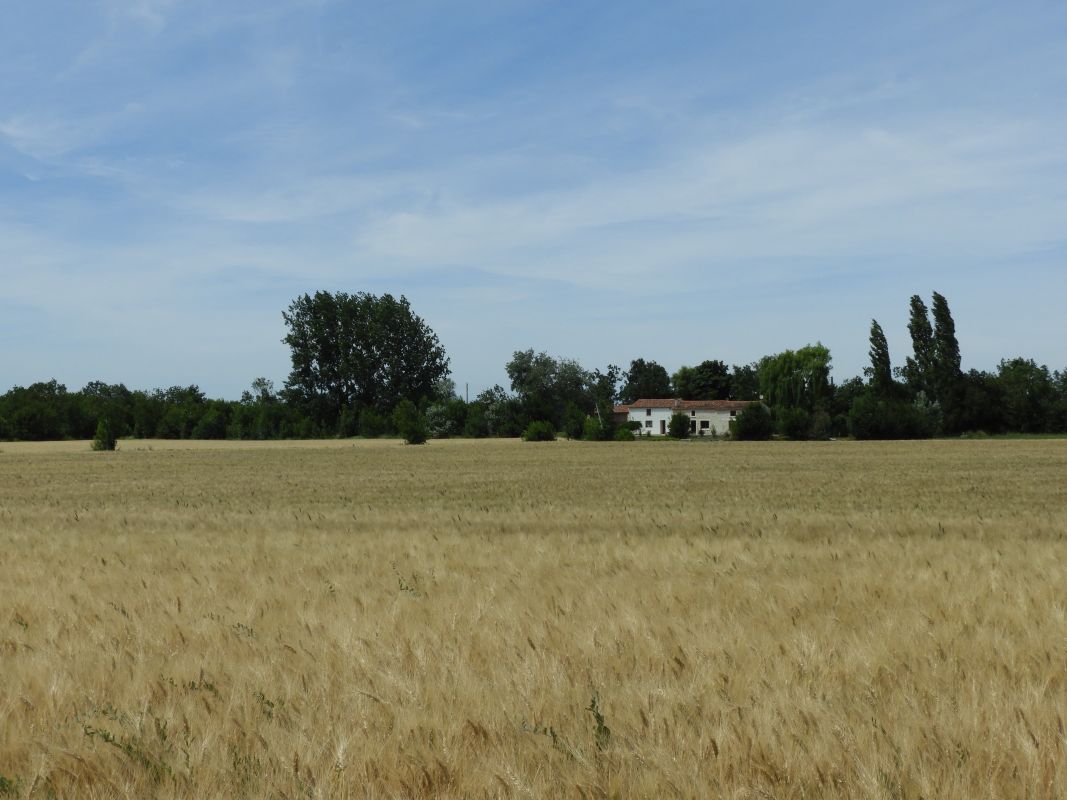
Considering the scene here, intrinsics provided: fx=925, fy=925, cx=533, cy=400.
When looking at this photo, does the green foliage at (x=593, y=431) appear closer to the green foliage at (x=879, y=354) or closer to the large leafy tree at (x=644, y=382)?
the green foliage at (x=879, y=354)

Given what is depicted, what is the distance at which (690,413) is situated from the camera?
115438 millimetres

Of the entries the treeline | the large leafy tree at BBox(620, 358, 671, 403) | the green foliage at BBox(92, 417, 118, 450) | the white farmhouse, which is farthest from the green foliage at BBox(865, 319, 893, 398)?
the green foliage at BBox(92, 417, 118, 450)

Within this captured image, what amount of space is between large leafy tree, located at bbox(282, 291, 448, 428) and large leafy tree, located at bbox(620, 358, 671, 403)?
49.5m

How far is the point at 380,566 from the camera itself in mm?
8508

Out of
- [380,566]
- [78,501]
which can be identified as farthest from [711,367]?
[380,566]

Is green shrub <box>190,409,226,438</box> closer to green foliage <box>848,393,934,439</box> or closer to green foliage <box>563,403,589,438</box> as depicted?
green foliage <box>563,403,589,438</box>

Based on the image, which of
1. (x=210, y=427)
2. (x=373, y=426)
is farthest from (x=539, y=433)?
(x=210, y=427)

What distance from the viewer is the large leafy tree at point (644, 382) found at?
150000 mm

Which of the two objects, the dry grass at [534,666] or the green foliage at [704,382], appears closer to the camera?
the dry grass at [534,666]

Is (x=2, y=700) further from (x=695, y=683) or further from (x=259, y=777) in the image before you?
(x=695, y=683)

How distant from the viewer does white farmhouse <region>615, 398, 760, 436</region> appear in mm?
112375

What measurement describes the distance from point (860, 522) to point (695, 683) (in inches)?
383

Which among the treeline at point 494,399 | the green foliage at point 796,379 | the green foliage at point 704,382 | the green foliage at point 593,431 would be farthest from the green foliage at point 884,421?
the green foliage at point 704,382

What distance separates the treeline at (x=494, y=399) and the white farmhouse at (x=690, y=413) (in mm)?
8153
